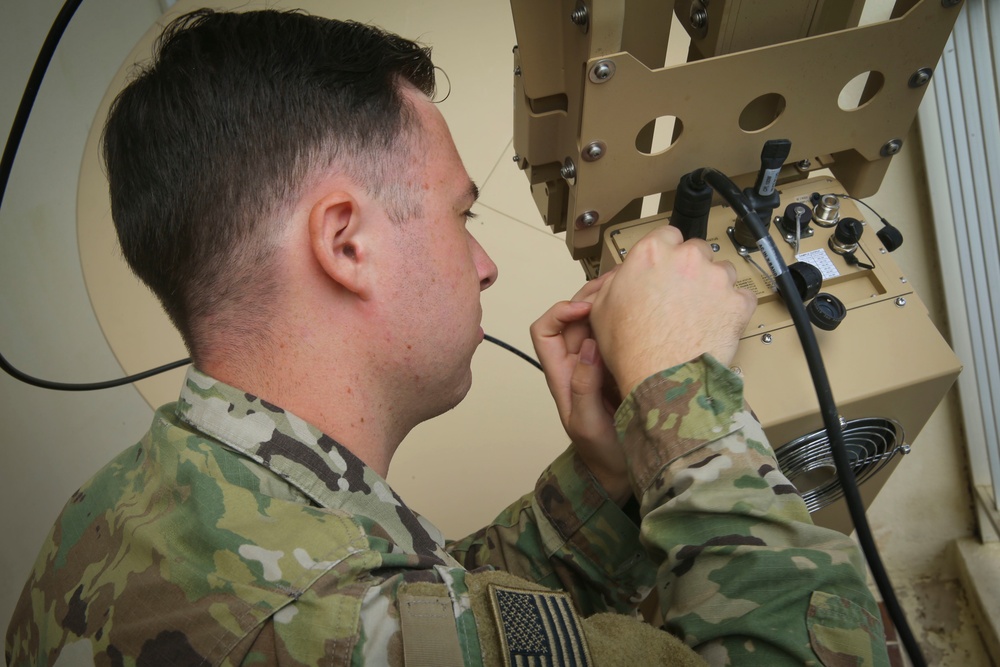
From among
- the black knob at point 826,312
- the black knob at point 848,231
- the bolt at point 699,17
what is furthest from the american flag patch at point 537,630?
the bolt at point 699,17

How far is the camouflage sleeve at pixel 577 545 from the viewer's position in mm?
933

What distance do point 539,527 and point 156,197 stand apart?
0.58m

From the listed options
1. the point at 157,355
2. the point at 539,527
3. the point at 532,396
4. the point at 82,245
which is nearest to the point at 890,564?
the point at 532,396

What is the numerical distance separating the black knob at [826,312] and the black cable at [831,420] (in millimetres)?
92

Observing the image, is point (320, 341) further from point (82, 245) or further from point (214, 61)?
point (82, 245)

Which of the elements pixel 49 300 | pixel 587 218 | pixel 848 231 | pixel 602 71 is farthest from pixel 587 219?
pixel 49 300

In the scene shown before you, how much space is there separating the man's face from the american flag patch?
281 mm

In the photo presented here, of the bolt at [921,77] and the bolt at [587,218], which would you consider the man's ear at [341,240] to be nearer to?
the bolt at [587,218]

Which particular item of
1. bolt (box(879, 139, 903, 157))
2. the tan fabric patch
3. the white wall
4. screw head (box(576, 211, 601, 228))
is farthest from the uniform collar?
the white wall

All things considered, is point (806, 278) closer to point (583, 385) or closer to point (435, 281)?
point (583, 385)

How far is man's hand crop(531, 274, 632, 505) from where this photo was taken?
889 millimetres

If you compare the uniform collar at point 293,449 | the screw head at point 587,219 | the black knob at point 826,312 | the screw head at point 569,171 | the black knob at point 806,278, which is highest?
the screw head at point 569,171

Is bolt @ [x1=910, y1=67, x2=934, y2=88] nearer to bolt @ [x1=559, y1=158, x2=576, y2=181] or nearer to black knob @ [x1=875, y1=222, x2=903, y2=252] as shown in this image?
black knob @ [x1=875, y1=222, x2=903, y2=252]

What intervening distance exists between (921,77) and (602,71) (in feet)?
1.42
